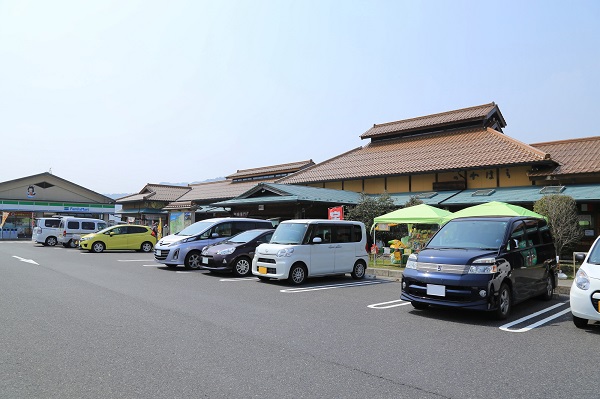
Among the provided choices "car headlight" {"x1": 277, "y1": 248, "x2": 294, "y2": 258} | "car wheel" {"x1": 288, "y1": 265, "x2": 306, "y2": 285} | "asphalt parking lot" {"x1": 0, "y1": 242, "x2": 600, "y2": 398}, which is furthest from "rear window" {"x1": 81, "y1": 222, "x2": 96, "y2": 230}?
"car wheel" {"x1": 288, "y1": 265, "x2": 306, "y2": 285}

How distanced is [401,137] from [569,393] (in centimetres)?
2540

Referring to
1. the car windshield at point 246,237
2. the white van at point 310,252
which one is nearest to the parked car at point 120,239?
the car windshield at point 246,237

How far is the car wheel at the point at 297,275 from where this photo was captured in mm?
11086

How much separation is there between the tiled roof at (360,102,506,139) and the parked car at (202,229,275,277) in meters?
16.5

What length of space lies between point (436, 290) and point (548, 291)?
3.69m

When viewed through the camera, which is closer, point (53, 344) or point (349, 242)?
point (53, 344)

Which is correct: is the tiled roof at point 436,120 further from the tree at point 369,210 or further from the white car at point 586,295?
the white car at point 586,295

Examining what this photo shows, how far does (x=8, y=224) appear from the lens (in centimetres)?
3891

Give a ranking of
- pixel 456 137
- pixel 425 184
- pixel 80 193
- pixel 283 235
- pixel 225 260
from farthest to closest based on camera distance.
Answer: pixel 80 193, pixel 456 137, pixel 425 184, pixel 225 260, pixel 283 235

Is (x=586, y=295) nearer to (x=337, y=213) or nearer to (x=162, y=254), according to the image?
(x=337, y=213)

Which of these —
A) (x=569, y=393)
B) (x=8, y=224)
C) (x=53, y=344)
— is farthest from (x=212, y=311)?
(x=8, y=224)

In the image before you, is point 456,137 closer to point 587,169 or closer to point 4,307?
point 587,169

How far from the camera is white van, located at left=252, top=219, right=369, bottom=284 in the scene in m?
11.1

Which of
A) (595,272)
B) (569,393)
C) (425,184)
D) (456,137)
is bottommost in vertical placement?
(569,393)
